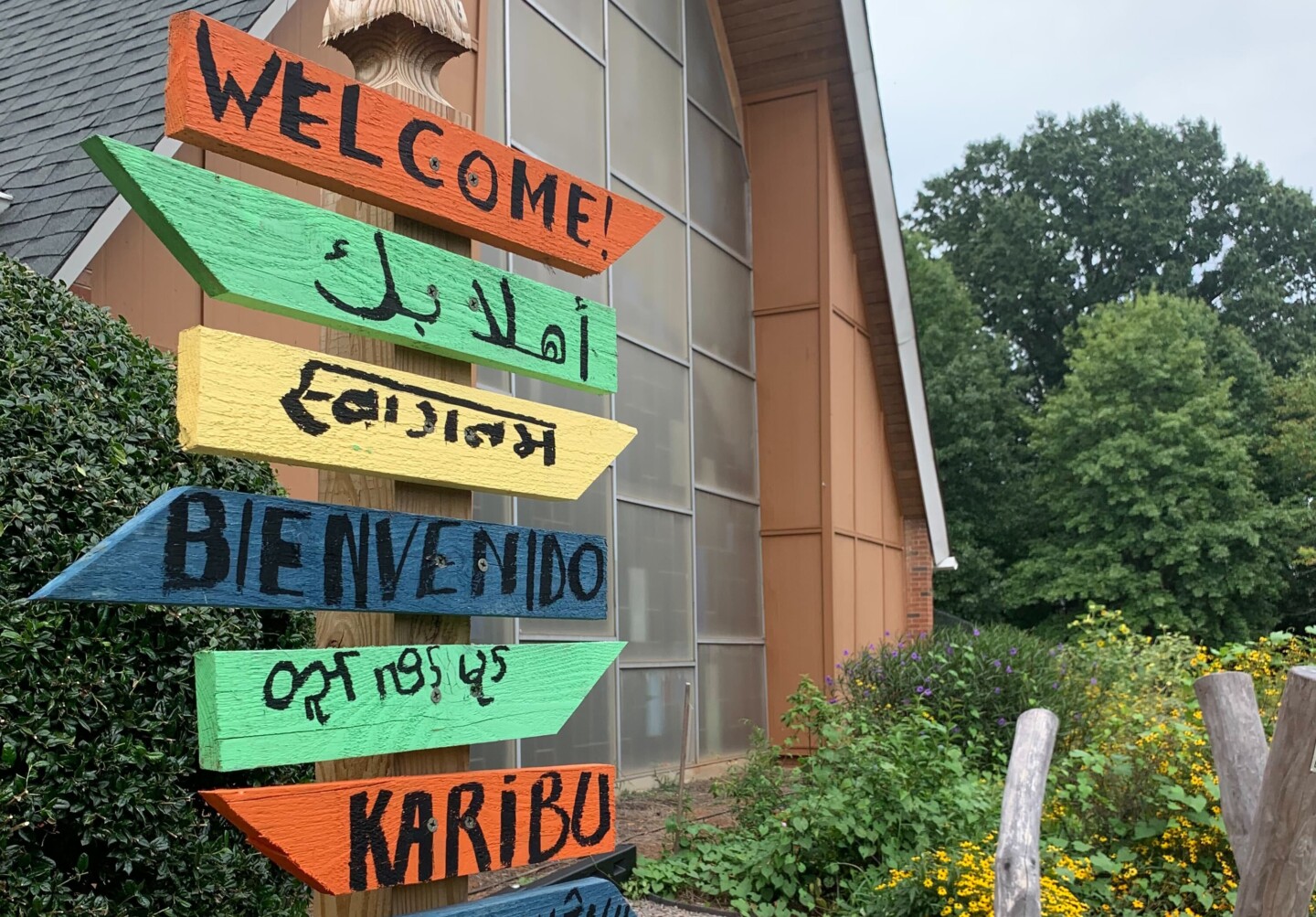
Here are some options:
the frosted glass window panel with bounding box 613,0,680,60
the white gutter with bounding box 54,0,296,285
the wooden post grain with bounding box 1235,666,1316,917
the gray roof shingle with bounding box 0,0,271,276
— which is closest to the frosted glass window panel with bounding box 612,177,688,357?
the frosted glass window panel with bounding box 613,0,680,60

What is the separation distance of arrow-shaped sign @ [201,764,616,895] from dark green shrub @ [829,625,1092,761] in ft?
19.5

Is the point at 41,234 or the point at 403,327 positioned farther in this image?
the point at 41,234

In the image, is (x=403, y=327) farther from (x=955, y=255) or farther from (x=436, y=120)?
(x=955, y=255)

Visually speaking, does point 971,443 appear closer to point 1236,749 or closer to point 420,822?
point 1236,749

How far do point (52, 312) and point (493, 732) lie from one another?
2255mm

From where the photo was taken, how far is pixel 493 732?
232 centimetres

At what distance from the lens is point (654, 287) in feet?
35.5

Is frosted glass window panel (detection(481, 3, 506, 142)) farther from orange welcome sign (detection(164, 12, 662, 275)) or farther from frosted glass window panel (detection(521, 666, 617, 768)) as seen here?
orange welcome sign (detection(164, 12, 662, 275))

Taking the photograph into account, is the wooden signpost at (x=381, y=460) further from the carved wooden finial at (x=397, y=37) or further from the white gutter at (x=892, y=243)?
the white gutter at (x=892, y=243)

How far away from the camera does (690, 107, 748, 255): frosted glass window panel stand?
11.8m

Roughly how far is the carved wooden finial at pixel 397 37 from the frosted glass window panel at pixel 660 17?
342 inches

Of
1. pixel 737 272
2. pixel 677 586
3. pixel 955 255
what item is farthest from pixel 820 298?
pixel 955 255

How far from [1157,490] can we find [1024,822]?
92.4ft

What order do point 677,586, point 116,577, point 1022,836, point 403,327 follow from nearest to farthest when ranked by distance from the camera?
point 116,577
point 403,327
point 1022,836
point 677,586
